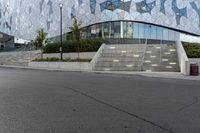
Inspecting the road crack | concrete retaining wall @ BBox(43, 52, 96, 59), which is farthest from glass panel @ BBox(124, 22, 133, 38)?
the road crack

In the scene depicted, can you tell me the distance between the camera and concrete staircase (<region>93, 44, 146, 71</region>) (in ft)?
117

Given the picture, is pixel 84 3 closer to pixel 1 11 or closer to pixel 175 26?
pixel 175 26

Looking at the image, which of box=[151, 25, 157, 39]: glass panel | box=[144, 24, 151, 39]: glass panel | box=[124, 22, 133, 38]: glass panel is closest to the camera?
box=[124, 22, 133, 38]: glass panel

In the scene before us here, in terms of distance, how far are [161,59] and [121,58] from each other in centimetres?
412

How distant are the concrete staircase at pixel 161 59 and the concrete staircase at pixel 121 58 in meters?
0.62

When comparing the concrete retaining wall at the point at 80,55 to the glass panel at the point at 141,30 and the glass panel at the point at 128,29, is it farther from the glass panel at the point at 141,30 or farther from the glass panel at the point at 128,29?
the glass panel at the point at 141,30

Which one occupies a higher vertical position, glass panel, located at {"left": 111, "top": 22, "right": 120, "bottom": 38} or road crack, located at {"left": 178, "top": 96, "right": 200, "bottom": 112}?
glass panel, located at {"left": 111, "top": 22, "right": 120, "bottom": 38}

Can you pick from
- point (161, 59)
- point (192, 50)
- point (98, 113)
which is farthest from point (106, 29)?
point (98, 113)

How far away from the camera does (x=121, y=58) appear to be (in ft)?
127

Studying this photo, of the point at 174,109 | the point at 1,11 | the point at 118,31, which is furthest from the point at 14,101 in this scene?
the point at 1,11

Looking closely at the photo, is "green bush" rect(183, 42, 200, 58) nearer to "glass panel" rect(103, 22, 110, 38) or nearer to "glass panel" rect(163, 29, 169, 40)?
"glass panel" rect(163, 29, 169, 40)

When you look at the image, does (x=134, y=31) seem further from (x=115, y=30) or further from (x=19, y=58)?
(x=19, y=58)

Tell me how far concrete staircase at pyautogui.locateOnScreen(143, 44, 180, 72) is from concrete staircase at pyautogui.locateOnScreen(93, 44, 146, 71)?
0.62 metres

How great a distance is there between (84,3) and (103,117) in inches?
2324
